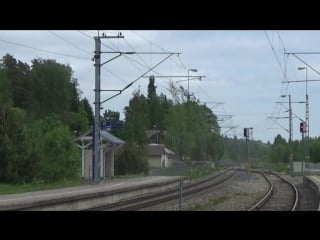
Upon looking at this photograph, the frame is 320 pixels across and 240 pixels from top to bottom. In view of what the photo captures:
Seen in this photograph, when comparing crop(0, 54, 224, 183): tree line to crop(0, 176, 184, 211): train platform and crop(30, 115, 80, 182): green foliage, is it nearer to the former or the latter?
crop(30, 115, 80, 182): green foliage

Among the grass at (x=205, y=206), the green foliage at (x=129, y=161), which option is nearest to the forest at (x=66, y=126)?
the green foliage at (x=129, y=161)

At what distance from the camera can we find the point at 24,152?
117ft

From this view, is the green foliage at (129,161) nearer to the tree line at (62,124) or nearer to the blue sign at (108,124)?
the tree line at (62,124)

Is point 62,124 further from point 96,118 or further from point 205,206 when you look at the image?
point 205,206

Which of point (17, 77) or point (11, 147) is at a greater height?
point (17, 77)

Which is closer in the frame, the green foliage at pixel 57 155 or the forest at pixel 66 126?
the forest at pixel 66 126

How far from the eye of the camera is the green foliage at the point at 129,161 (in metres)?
54.2

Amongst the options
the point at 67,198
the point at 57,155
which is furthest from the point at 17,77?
the point at 67,198

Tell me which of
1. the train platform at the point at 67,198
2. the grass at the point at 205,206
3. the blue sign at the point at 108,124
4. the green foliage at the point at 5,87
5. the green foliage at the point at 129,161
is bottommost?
the grass at the point at 205,206

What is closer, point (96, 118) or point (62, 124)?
point (96, 118)

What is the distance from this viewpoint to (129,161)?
55.6 m

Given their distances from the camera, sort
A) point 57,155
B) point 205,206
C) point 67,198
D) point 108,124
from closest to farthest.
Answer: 1. point 67,198
2. point 205,206
3. point 108,124
4. point 57,155
